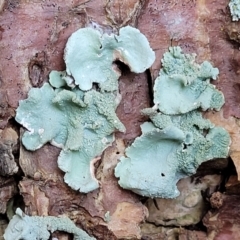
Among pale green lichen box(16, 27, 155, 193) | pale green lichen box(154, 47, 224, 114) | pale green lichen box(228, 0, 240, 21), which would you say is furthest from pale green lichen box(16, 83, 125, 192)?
pale green lichen box(228, 0, 240, 21)

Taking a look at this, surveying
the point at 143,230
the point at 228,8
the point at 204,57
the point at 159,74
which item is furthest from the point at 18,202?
the point at 228,8

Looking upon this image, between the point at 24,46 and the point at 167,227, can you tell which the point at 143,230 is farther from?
the point at 24,46

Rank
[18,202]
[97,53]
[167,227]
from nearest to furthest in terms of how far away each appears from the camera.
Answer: [97,53] < [18,202] < [167,227]

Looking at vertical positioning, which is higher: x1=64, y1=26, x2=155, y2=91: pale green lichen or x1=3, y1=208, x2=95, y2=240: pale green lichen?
x1=64, y1=26, x2=155, y2=91: pale green lichen

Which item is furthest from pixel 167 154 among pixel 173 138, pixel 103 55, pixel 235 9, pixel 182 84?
pixel 235 9

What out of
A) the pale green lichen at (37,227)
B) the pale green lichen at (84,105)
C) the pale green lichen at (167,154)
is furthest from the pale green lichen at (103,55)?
the pale green lichen at (37,227)

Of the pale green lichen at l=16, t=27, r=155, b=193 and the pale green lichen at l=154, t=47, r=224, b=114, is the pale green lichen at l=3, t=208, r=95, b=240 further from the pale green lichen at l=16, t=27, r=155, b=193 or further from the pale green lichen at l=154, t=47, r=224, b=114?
the pale green lichen at l=154, t=47, r=224, b=114

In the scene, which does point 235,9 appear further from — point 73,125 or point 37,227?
point 37,227
